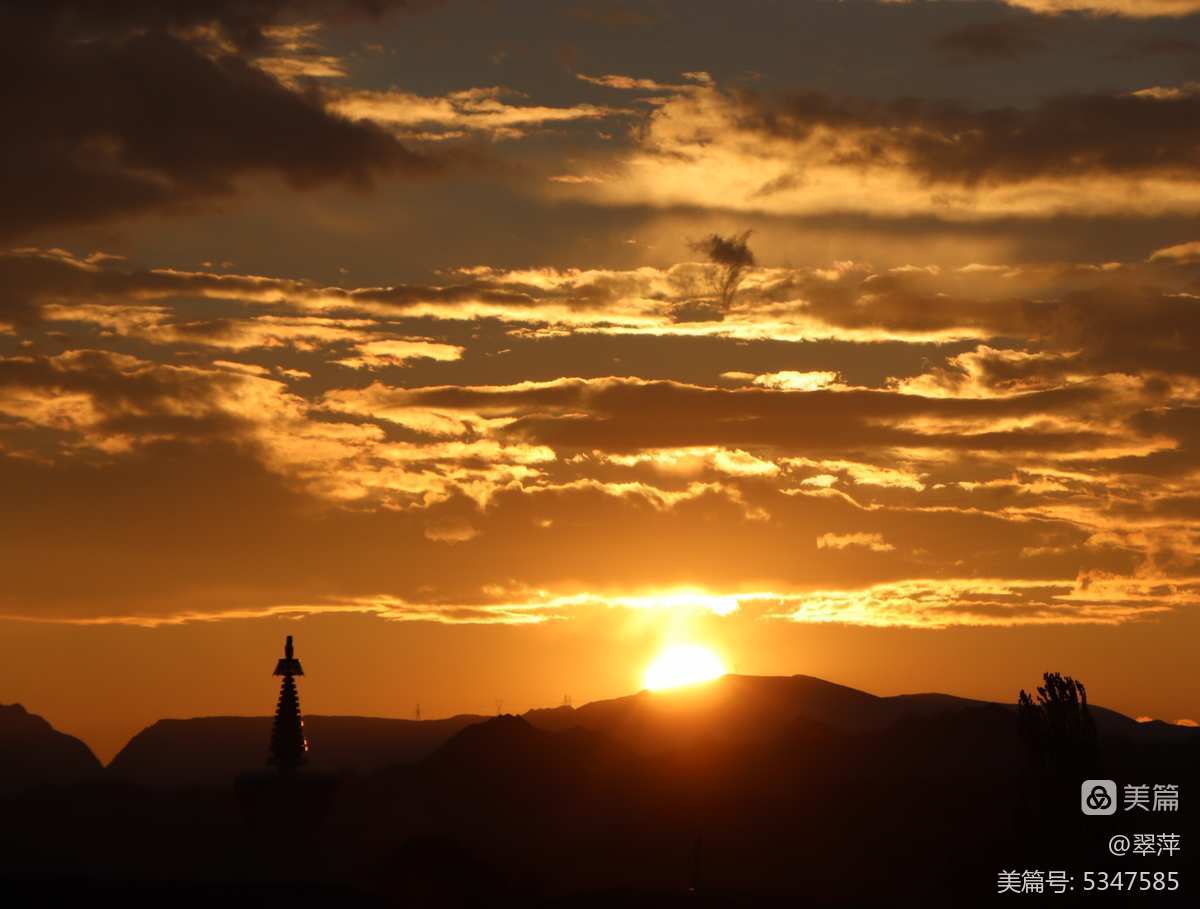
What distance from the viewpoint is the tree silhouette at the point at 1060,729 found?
86188mm

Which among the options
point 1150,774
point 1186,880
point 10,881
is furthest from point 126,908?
point 1150,774

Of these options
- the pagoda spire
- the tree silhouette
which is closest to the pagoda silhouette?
the pagoda spire

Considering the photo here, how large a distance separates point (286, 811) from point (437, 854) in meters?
83.9

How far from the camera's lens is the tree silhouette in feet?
283

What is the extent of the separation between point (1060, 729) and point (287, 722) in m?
41.5

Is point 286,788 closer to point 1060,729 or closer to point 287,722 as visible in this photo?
point 287,722

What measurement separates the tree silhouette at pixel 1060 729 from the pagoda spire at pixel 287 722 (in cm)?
3895

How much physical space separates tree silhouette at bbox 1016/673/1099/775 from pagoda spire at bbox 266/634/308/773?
38.9m

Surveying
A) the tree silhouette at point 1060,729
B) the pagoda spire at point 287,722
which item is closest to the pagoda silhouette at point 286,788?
the pagoda spire at point 287,722

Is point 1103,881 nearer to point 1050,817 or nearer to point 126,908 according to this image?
point 1050,817

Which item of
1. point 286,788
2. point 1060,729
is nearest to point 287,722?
point 286,788

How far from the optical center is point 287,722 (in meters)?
84.8

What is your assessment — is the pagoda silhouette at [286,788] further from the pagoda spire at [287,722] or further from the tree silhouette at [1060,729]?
the tree silhouette at [1060,729]

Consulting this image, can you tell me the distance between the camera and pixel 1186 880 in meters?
155
